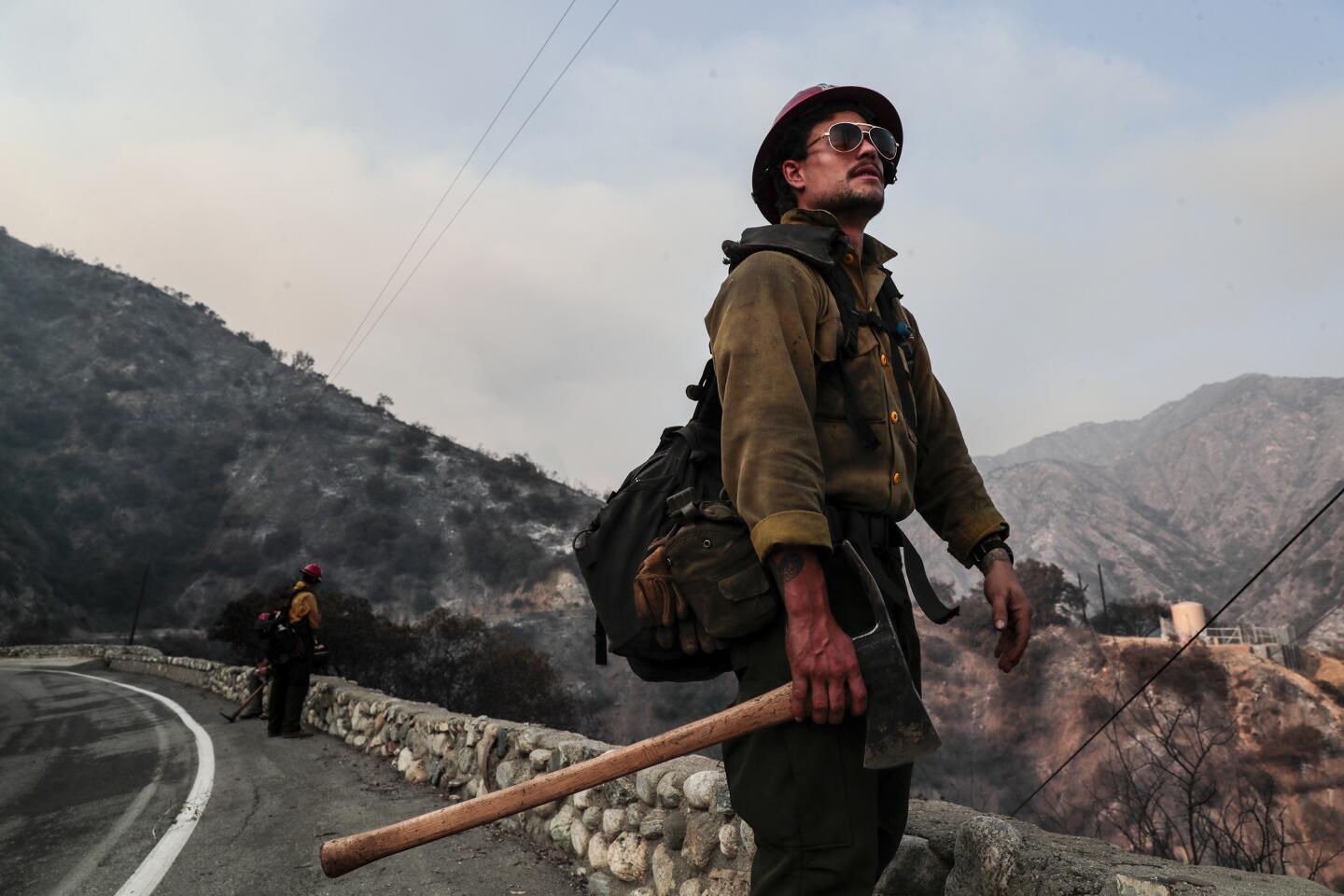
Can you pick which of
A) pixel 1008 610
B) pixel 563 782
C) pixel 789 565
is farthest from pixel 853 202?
pixel 563 782

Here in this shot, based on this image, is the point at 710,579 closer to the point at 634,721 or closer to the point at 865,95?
the point at 865,95

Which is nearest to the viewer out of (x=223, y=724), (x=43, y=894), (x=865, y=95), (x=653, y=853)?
(x=865, y=95)

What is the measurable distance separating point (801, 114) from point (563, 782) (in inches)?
70.0

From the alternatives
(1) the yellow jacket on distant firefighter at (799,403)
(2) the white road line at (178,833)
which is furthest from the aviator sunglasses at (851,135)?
(2) the white road line at (178,833)

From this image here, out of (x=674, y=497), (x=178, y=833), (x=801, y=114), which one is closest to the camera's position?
(x=674, y=497)

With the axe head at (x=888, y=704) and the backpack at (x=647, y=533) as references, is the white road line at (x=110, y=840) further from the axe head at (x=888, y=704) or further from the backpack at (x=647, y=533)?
the axe head at (x=888, y=704)

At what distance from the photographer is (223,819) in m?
5.40

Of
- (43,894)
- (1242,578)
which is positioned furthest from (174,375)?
(1242,578)

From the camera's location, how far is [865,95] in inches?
82.6

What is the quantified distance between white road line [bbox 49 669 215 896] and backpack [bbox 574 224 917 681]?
12.0 feet

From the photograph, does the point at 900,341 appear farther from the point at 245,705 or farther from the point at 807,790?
the point at 245,705

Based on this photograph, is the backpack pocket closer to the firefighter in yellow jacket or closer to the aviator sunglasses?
the aviator sunglasses

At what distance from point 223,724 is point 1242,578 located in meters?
110

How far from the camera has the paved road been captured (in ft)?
13.1
